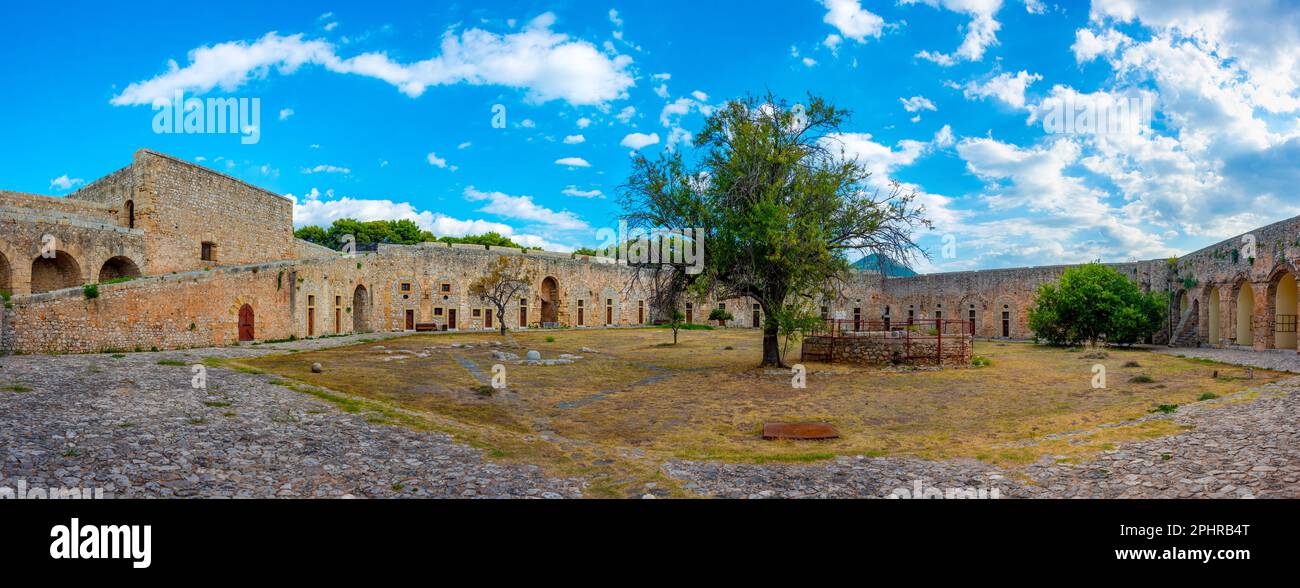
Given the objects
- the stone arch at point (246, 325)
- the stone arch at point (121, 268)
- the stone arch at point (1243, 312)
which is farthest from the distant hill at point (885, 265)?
the stone arch at point (121, 268)

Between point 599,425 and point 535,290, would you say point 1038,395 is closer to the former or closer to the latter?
point 599,425

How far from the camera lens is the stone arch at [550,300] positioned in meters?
47.2

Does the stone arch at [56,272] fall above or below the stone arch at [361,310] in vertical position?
above

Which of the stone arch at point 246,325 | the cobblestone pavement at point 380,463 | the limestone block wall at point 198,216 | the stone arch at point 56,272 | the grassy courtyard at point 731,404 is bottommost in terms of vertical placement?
the grassy courtyard at point 731,404

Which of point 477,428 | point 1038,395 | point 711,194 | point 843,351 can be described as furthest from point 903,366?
point 477,428

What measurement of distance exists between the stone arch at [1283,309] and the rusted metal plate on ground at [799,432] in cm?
2362

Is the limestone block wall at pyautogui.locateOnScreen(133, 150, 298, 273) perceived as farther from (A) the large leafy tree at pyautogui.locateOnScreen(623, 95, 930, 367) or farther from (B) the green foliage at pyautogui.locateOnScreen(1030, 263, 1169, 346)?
(B) the green foliage at pyautogui.locateOnScreen(1030, 263, 1169, 346)

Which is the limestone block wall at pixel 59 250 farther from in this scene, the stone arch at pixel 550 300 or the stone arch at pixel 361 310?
the stone arch at pixel 550 300

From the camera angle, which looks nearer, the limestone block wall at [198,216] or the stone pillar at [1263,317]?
the stone pillar at [1263,317]

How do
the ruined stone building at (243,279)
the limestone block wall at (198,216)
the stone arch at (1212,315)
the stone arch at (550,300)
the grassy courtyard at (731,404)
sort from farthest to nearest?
the stone arch at (550,300) < the stone arch at (1212,315) < the limestone block wall at (198,216) < the ruined stone building at (243,279) < the grassy courtyard at (731,404)

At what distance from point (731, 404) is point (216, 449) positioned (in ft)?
31.9

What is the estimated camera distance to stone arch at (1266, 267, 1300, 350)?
23297mm

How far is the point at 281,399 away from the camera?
36.0 feet

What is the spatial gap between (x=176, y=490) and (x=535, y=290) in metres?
39.6
